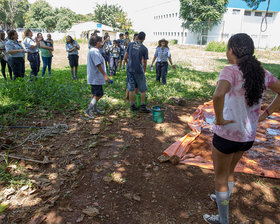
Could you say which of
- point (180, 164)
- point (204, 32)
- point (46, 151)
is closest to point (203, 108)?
point (180, 164)

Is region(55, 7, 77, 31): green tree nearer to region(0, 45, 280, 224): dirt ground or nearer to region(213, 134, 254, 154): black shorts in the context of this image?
region(0, 45, 280, 224): dirt ground

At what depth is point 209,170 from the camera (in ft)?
10.5

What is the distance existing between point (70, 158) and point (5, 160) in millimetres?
944

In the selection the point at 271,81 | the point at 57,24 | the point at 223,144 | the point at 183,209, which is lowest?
the point at 183,209

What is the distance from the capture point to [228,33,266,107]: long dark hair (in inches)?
65.9

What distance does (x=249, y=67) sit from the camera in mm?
1669

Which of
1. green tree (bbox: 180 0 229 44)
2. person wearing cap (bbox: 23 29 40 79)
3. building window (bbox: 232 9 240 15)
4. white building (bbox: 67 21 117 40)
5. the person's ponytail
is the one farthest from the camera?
white building (bbox: 67 21 117 40)

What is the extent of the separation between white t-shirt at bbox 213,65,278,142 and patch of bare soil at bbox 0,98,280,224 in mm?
1148

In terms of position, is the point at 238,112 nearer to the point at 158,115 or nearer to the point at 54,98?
the point at 158,115

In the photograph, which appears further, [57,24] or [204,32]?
[57,24]

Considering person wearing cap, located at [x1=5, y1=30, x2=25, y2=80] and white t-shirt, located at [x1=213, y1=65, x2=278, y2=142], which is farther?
person wearing cap, located at [x1=5, y1=30, x2=25, y2=80]

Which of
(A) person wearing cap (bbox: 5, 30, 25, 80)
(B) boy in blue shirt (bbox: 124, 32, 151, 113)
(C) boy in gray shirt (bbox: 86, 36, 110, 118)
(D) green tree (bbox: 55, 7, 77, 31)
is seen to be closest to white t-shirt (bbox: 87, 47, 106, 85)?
(C) boy in gray shirt (bbox: 86, 36, 110, 118)

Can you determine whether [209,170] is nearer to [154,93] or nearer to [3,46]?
[154,93]

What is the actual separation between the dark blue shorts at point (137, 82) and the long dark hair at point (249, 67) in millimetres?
3539
